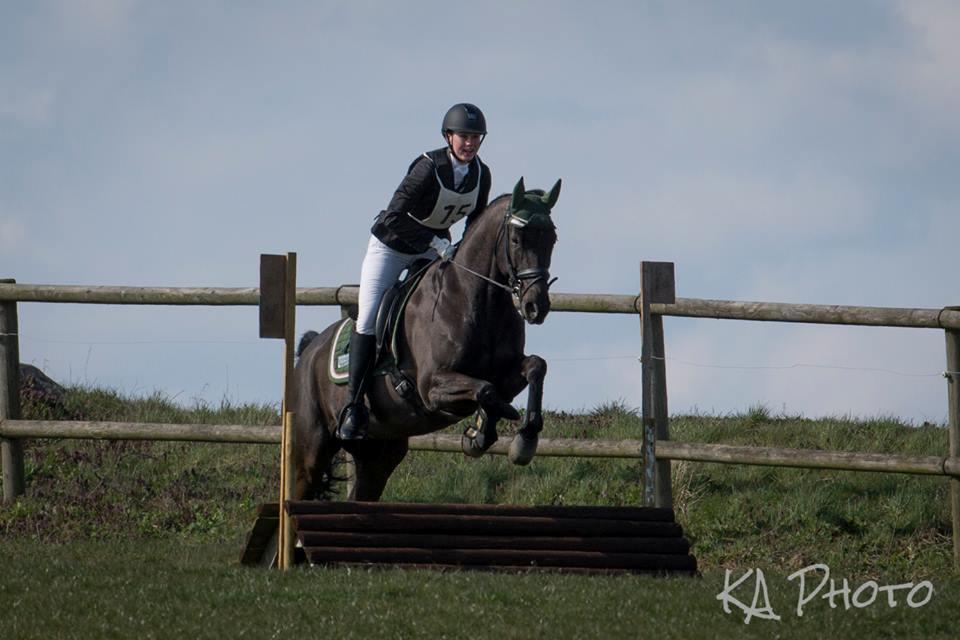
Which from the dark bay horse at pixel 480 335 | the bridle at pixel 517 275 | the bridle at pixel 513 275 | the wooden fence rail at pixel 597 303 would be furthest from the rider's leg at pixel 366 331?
the wooden fence rail at pixel 597 303

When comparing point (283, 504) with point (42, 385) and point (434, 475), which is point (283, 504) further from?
point (42, 385)

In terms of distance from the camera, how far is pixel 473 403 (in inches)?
332

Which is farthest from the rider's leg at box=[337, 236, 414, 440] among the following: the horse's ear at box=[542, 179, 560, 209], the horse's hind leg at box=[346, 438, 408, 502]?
the horse's ear at box=[542, 179, 560, 209]

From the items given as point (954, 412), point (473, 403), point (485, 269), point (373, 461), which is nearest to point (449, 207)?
point (485, 269)

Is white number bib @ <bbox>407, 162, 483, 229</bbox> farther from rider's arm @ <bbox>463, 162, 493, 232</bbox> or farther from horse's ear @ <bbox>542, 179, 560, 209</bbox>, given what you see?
horse's ear @ <bbox>542, 179, 560, 209</bbox>

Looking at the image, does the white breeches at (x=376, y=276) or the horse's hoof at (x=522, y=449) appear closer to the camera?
the horse's hoof at (x=522, y=449)

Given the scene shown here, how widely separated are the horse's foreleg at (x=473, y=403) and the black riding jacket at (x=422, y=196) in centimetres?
107

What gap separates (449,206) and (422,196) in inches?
8.1

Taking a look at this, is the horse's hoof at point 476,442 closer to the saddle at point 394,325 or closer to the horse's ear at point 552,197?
the saddle at point 394,325

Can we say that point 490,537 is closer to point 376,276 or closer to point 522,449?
point 522,449

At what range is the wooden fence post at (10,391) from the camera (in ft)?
41.6

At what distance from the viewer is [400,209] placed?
9023 millimetres

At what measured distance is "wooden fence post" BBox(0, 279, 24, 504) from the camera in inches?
500

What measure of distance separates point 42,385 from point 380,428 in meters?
6.28
